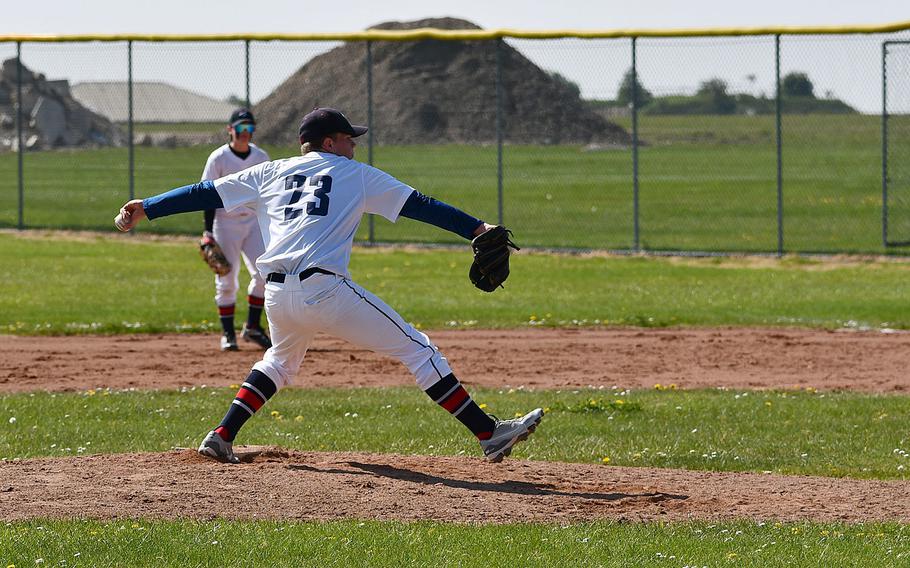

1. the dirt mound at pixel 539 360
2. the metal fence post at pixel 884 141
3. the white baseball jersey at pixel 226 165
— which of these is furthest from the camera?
the metal fence post at pixel 884 141

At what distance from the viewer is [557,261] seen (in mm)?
20297

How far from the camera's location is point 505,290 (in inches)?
695

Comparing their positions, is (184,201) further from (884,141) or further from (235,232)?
(884,141)

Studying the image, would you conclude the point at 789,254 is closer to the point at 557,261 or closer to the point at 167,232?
the point at 557,261

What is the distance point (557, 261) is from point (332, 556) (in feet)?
46.8

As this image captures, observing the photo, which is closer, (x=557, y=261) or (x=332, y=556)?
(x=332, y=556)

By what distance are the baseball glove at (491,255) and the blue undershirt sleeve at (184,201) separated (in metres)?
1.46

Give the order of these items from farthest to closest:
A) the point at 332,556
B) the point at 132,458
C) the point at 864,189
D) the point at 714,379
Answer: the point at 864,189
the point at 714,379
the point at 132,458
the point at 332,556

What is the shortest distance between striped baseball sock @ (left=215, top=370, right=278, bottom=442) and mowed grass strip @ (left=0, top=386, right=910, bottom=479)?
1200 mm

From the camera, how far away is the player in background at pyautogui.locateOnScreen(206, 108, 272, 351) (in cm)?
1315

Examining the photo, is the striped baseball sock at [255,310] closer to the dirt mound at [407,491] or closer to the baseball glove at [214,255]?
the baseball glove at [214,255]

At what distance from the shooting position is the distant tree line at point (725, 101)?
2214cm

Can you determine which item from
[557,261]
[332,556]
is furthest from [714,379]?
[557,261]

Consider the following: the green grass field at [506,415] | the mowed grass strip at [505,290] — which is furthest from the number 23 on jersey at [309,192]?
the mowed grass strip at [505,290]
